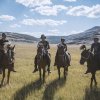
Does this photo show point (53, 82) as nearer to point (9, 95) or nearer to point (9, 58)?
point (9, 58)

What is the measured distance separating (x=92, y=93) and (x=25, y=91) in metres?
3.55

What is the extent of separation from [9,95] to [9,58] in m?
3.60

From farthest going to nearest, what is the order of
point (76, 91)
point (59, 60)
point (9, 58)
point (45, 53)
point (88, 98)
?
point (59, 60), point (45, 53), point (9, 58), point (76, 91), point (88, 98)

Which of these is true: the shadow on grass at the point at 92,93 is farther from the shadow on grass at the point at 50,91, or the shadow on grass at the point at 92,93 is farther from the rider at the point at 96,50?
the shadow on grass at the point at 50,91

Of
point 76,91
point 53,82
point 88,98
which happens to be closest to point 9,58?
point 53,82

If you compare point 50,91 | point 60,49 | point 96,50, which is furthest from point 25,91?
point 96,50

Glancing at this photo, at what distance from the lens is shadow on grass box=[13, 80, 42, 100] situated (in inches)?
530

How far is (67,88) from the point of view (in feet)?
52.2

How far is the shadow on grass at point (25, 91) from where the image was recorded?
44.1ft

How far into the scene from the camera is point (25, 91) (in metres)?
14.9

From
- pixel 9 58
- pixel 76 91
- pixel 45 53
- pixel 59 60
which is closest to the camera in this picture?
pixel 76 91

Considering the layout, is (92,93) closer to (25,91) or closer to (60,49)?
(25,91)

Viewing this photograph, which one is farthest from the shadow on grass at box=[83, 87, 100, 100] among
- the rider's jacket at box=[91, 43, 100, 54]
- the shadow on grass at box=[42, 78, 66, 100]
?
the rider's jacket at box=[91, 43, 100, 54]

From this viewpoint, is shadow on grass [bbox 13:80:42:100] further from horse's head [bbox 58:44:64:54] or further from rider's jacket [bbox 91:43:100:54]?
rider's jacket [bbox 91:43:100:54]
